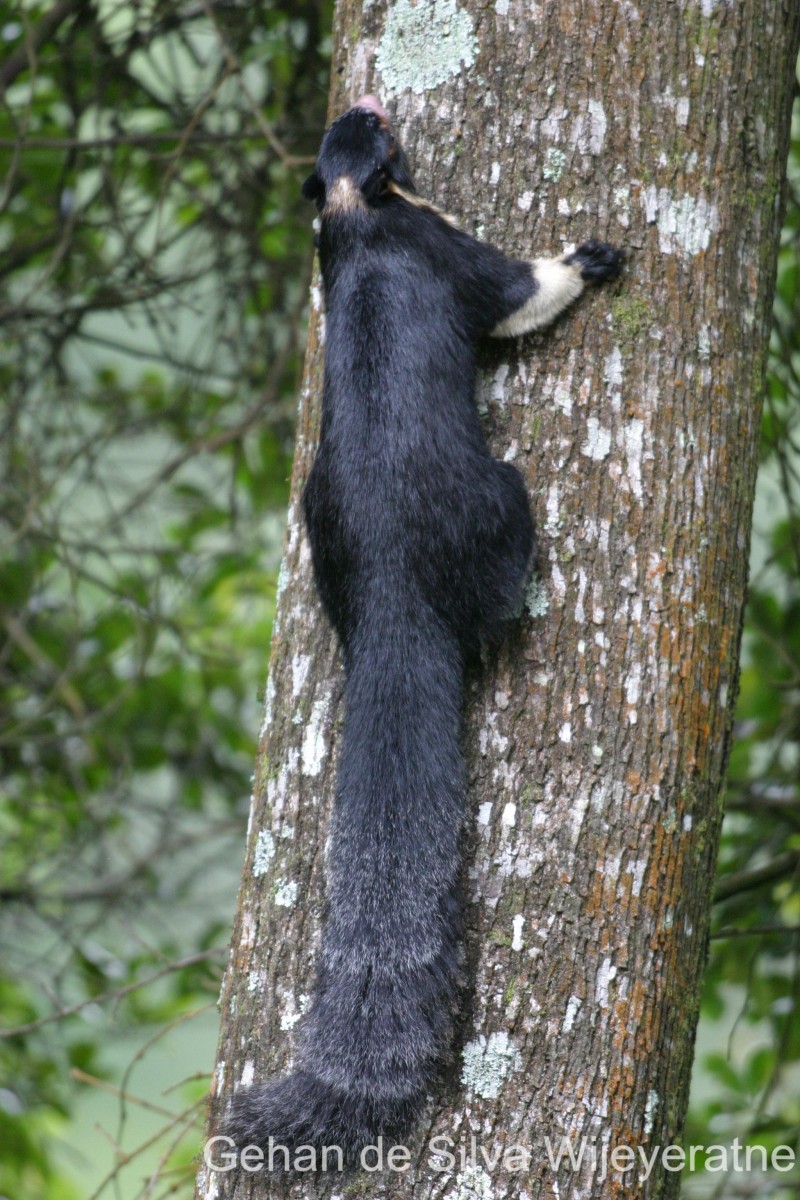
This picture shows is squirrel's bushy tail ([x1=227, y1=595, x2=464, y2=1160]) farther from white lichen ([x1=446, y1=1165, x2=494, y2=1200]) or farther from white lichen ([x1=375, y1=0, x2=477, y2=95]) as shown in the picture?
white lichen ([x1=375, y1=0, x2=477, y2=95])

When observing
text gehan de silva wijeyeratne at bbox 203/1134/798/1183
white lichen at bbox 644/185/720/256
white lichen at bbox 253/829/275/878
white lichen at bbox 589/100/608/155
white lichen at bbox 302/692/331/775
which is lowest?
text gehan de silva wijeyeratne at bbox 203/1134/798/1183

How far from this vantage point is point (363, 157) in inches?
79.0

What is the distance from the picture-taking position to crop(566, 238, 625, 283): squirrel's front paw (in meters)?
1.82

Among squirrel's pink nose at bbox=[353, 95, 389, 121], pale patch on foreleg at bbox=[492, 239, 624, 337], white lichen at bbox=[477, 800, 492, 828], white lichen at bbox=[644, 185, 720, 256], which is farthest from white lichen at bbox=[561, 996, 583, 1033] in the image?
squirrel's pink nose at bbox=[353, 95, 389, 121]

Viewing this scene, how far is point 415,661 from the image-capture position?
70.4 inches

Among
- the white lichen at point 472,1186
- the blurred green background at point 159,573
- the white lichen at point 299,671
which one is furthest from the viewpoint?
the blurred green background at point 159,573

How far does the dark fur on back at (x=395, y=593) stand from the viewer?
1.65 meters

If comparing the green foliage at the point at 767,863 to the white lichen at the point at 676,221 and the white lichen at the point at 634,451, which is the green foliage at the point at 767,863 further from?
the white lichen at the point at 634,451

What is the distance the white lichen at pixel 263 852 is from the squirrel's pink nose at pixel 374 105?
1.20m

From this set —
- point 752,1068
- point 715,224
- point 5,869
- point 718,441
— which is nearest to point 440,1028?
point 718,441

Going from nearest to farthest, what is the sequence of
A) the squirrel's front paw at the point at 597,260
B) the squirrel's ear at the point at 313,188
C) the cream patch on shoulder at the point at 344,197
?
the squirrel's front paw at the point at 597,260 → the cream patch on shoulder at the point at 344,197 → the squirrel's ear at the point at 313,188

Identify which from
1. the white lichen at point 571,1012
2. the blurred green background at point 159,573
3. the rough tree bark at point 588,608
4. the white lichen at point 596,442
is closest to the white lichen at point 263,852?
→ the rough tree bark at point 588,608

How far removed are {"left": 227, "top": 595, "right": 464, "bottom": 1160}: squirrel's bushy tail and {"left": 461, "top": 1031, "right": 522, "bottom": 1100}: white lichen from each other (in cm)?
5

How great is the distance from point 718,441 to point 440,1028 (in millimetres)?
967
